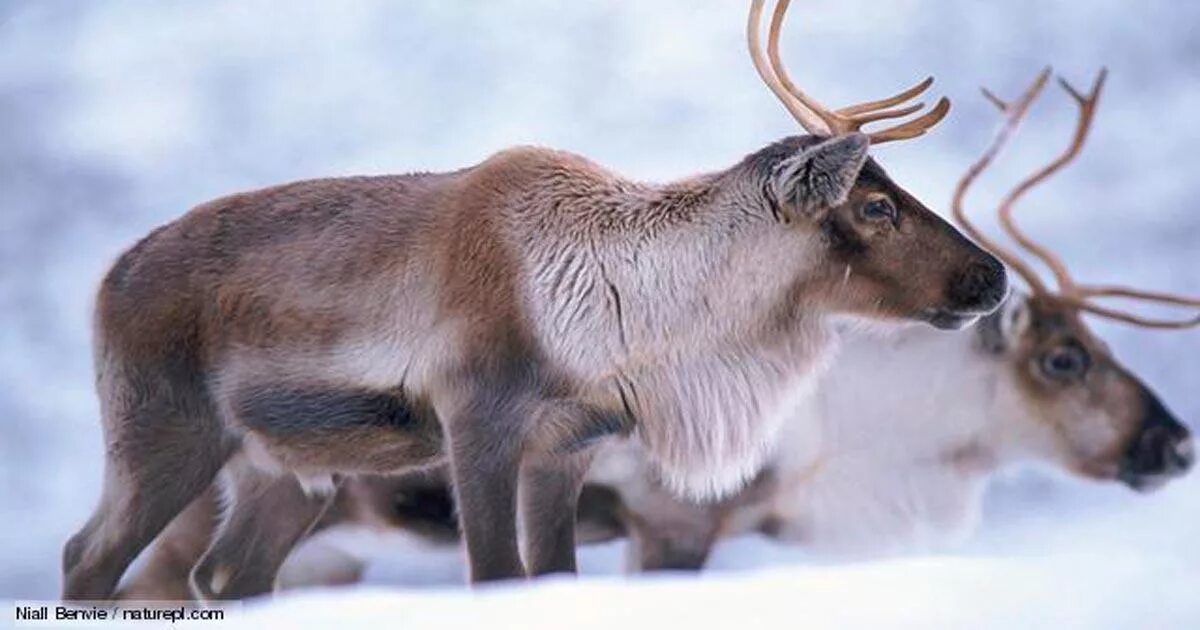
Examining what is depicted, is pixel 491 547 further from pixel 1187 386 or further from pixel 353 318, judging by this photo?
pixel 1187 386

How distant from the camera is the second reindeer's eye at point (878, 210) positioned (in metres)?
3.96

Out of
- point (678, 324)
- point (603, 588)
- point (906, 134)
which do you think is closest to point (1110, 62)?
point (906, 134)

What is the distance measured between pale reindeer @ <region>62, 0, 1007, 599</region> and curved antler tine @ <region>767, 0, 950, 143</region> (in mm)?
149

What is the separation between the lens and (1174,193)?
703cm

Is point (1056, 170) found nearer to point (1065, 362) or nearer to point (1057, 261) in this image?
point (1057, 261)

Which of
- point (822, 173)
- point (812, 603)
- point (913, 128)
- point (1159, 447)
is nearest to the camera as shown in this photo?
point (812, 603)

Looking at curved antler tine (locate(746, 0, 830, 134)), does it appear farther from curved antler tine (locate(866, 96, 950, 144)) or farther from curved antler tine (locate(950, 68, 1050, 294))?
curved antler tine (locate(950, 68, 1050, 294))

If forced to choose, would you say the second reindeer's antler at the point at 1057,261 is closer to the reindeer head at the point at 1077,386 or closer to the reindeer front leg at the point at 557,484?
the reindeer head at the point at 1077,386

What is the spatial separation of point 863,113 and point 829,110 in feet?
0.26

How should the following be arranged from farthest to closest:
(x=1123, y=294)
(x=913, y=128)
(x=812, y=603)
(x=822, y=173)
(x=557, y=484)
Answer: (x=1123, y=294) < (x=913, y=128) < (x=557, y=484) < (x=822, y=173) < (x=812, y=603)

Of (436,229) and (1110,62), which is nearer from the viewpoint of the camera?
(436,229)

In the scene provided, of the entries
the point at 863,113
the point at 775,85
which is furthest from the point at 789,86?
the point at 863,113

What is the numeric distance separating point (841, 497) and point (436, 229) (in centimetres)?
179

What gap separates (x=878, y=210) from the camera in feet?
13.0
